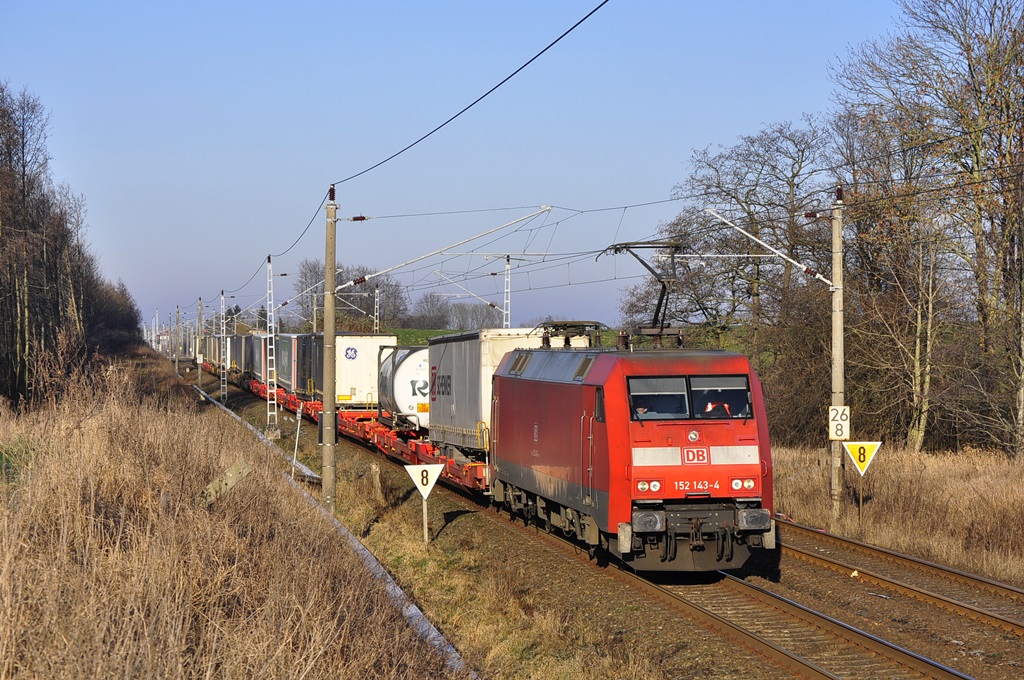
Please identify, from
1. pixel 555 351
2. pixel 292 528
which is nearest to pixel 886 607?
pixel 555 351

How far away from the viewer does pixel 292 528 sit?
12.2 metres

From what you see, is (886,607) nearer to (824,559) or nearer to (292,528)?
(824,559)

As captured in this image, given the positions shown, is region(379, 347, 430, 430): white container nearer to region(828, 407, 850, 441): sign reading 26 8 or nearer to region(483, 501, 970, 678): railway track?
region(828, 407, 850, 441): sign reading 26 8

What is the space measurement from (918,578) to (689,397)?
4.37 metres

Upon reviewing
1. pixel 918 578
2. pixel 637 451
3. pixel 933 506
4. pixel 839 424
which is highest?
pixel 637 451

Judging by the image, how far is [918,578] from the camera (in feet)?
45.1

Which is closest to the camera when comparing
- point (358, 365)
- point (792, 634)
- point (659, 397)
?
point (792, 634)

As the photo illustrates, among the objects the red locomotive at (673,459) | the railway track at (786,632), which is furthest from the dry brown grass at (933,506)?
the red locomotive at (673,459)

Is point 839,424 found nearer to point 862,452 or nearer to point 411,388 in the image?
point 862,452

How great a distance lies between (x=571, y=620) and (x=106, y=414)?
7.28 m

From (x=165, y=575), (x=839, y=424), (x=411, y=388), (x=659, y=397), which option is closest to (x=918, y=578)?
(x=659, y=397)

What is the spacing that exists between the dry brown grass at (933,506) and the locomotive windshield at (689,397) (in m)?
4.78

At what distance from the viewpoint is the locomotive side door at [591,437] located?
12.8m

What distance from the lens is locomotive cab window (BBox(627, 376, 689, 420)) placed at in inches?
499
